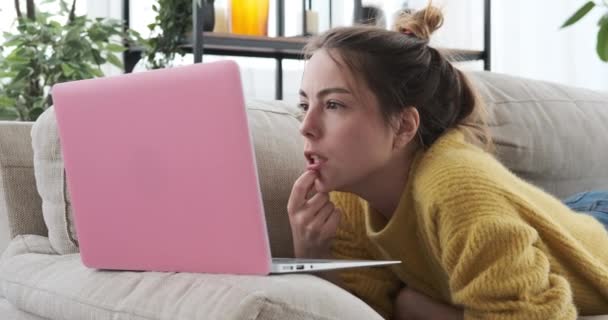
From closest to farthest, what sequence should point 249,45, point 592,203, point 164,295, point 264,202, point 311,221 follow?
point 164,295 < point 311,221 < point 264,202 < point 592,203 < point 249,45

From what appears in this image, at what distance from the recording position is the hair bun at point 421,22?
4.85 ft

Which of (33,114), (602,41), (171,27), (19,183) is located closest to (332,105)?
(19,183)

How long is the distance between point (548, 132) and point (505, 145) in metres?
0.15

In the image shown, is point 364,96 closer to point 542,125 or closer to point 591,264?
point 591,264

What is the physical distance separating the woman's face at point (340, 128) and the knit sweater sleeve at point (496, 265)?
182 mm

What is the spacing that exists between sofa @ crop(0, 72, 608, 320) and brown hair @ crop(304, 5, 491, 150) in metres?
0.23

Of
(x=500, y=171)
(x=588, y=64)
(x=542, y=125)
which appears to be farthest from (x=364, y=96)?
(x=588, y=64)

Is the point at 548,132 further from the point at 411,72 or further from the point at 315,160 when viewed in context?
the point at 315,160

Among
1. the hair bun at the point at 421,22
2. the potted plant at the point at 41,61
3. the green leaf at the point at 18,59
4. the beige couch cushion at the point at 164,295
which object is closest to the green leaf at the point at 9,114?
the potted plant at the point at 41,61

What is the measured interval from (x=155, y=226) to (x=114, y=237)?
0.33ft

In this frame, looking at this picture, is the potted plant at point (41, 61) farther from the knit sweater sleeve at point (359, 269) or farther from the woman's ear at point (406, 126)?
the woman's ear at point (406, 126)

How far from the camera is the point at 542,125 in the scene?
77.7 inches

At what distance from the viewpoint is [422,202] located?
49.9 inches

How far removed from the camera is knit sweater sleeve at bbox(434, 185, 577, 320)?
1.12m
